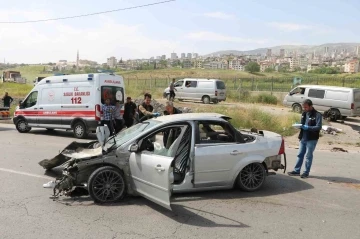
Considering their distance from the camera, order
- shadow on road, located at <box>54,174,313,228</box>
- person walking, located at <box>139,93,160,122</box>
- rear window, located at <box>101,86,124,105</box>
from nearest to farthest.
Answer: shadow on road, located at <box>54,174,313,228</box> < person walking, located at <box>139,93,160,122</box> < rear window, located at <box>101,86,124,105</box>

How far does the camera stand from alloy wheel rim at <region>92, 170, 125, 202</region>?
230 inches

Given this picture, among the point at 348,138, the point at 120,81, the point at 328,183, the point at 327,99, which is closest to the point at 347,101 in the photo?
the point at 327,99

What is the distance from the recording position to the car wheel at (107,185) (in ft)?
19.1

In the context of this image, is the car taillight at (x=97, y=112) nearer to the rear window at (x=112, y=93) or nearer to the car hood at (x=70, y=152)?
the rear window at (x=112, y=93)

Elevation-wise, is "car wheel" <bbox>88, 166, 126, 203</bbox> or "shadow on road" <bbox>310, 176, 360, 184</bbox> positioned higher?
"car wheel" <bbox>88, 166, 126, 203</bbox>

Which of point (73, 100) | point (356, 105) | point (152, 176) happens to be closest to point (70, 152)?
point (152, 176)

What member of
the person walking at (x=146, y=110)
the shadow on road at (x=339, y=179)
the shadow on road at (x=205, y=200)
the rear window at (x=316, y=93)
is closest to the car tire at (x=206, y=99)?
the rear window at (x=316, y=93)

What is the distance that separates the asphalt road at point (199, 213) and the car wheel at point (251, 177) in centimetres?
14

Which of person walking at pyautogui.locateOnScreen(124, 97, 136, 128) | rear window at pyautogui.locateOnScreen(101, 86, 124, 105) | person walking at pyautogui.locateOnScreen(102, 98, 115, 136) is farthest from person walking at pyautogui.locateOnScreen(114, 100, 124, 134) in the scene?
rear window at pyautogui.locateOnScreen(101, 86, 124, 105)

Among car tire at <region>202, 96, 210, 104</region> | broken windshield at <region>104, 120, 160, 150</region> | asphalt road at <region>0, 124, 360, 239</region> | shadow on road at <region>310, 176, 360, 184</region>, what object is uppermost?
broken windshield at <region>104, 120, 160, 150</region>

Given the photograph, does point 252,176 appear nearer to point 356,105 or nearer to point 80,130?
point 80,130

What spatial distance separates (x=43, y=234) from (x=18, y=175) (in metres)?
3.38

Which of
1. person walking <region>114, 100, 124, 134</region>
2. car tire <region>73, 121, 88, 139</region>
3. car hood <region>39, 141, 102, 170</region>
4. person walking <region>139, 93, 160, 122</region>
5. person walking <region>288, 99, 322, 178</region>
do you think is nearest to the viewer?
car hood <region>39, 141, 102, 170</region>

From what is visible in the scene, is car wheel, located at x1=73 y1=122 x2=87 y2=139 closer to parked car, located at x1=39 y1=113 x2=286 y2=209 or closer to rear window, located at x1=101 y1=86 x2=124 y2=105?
rear window, located at x1=101 y1=86 x2=124 y2=105
